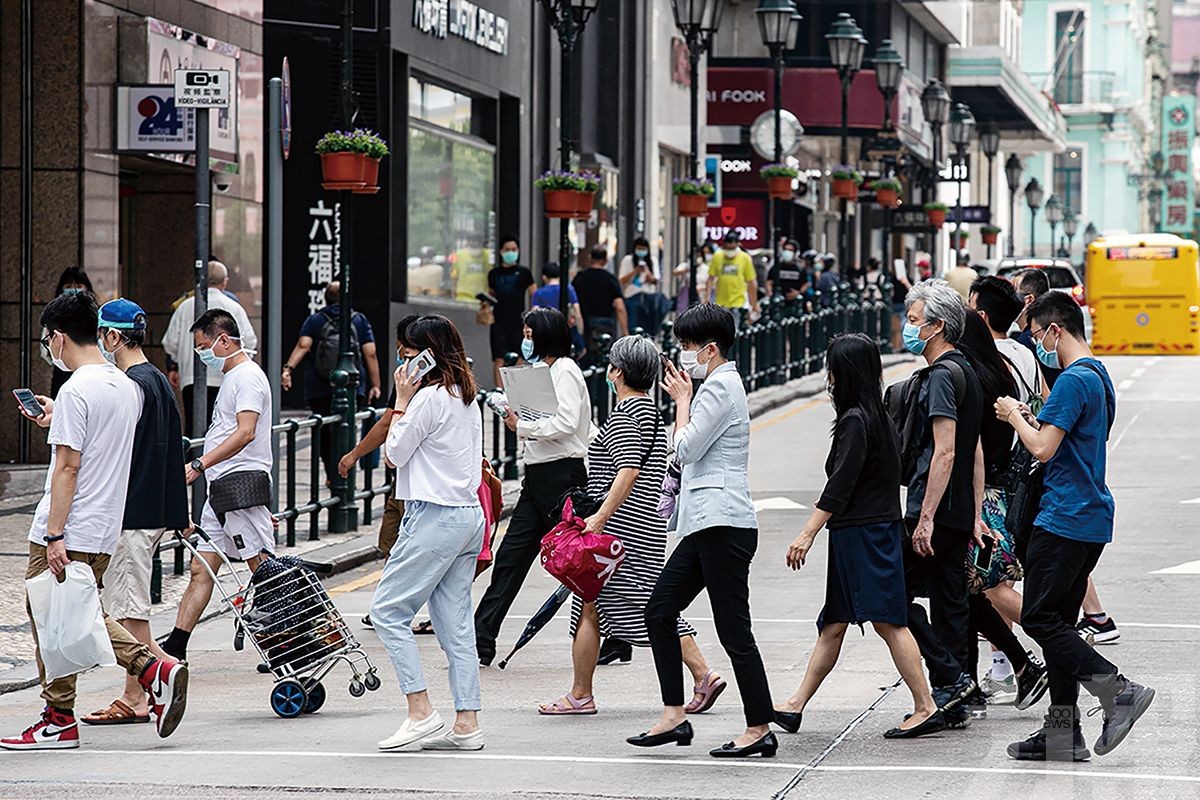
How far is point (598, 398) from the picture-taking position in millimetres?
20203

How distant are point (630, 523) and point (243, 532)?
1978 millimetres

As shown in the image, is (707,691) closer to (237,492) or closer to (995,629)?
(995,629)

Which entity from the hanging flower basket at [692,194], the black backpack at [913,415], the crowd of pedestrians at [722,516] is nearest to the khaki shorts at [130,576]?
the crowd of pedestrians at [722,516]

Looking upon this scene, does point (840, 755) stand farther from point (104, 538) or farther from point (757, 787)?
point (104, 538)

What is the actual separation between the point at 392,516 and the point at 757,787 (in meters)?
4.93

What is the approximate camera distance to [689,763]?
8359 millimetres

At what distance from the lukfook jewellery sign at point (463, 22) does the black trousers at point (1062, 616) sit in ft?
61.5

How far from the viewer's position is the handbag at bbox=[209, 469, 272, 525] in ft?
33.7

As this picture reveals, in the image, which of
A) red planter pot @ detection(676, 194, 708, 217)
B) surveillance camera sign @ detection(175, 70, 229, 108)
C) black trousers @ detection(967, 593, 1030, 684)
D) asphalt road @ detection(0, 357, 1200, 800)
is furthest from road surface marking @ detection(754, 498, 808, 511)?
red planter pot @ detection(676, 194, 708, 217)

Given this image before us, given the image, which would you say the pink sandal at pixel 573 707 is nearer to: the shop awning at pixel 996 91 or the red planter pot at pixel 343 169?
the red planter pot at pixel 343 169

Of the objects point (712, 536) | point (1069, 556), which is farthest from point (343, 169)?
point (1069, 556)

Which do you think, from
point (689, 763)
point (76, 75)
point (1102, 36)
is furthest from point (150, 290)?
point (1102, 36)

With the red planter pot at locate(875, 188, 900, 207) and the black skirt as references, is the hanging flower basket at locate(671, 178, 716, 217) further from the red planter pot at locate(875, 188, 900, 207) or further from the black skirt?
the black skirt

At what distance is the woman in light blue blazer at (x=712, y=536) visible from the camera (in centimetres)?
845
